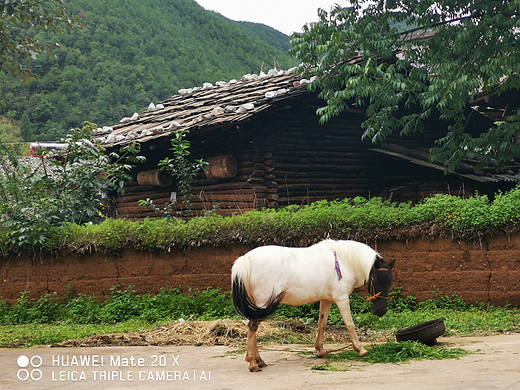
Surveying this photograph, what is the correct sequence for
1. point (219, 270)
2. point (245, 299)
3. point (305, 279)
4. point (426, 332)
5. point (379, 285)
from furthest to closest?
point (219, 270)
point (426, 332)
point (379, 285)
point (305, 279)
point (245, 299)

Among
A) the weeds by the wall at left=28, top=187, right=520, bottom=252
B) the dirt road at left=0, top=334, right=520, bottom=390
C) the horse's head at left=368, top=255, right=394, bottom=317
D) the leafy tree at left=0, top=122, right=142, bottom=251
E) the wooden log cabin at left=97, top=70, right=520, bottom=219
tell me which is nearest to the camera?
the dirt road at left=0, top=334, right=520, bottom=390

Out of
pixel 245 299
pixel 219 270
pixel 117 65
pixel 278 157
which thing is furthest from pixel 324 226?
pixel 117 65

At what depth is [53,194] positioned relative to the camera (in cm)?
1332

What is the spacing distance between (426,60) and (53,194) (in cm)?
858

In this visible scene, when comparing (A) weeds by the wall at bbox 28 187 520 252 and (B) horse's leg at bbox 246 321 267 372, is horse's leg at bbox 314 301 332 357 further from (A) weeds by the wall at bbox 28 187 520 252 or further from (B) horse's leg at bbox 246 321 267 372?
(A) weeds by the wall at bbox 28 187 520 252

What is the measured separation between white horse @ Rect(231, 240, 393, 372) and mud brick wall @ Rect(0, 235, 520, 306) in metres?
3.20

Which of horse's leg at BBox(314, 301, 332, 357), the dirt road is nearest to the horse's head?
horse's leg at BBox(314, 301, 332, 357)

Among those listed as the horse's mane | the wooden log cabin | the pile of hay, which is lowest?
the pile of hay

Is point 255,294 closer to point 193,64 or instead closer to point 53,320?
point 53,320

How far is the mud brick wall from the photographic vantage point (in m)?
9.91

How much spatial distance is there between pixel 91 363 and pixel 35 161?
1147 inches

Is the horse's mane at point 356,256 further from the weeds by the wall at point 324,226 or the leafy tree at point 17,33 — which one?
the leafy tree at point 17,33

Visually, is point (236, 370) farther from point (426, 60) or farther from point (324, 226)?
point (426, 60)

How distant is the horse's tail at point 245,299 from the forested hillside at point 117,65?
38.5 meters
